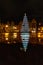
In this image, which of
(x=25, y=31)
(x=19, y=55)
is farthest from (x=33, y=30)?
(x=19, y=55)

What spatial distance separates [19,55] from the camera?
3527 mm

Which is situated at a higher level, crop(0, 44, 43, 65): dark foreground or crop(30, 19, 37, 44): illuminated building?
crop(30, 19, 37, 44): illuminated building

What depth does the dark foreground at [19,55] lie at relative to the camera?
3.51 m

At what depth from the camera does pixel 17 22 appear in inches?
138

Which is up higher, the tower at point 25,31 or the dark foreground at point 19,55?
the tower at point 25,31

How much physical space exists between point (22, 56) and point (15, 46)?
84 millimetres

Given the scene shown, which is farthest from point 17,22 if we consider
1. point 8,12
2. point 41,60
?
point 41,60

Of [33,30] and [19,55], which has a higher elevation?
[33,30]

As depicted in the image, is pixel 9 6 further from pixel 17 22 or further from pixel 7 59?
pixel 7 59

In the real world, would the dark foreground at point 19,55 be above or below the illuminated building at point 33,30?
below

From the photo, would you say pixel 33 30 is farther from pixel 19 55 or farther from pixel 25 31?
pixel 19 55

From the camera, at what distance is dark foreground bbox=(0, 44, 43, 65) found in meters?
3.51

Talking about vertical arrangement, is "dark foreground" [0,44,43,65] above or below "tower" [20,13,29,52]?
below

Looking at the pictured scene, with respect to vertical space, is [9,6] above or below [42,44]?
above
